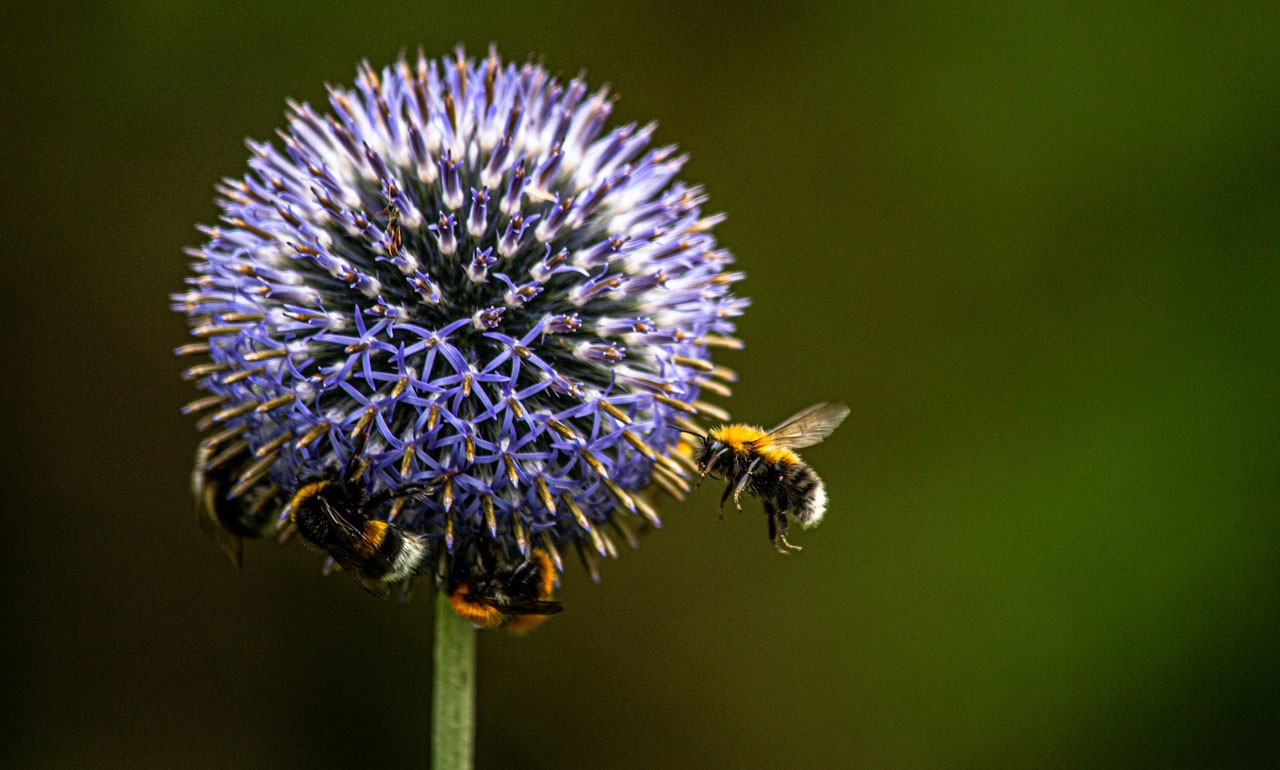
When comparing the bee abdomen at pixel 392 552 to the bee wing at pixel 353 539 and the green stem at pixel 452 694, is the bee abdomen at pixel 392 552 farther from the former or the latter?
the green stem at pixel 452 694

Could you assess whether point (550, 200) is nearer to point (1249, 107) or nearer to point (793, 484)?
point (793, 484)

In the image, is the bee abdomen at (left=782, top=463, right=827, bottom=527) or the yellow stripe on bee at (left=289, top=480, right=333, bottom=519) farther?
the bee abdomen at (left=782, top=463, right=827, bottom=527)

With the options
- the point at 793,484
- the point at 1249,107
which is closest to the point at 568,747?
the point at 793,484

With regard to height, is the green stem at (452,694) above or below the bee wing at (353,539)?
below

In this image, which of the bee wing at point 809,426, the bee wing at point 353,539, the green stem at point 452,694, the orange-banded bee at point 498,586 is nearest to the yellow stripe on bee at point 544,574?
the orange-banded bee at point 498,586

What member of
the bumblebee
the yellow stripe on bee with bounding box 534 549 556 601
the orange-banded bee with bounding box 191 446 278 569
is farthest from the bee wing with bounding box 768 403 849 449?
the orange-banded bee with bounding box 191 446 278 569

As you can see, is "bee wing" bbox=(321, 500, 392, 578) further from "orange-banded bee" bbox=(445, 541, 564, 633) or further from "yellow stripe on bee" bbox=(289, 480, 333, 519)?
"orange-banded bee" bbox=(445, 541, 564, 633)
